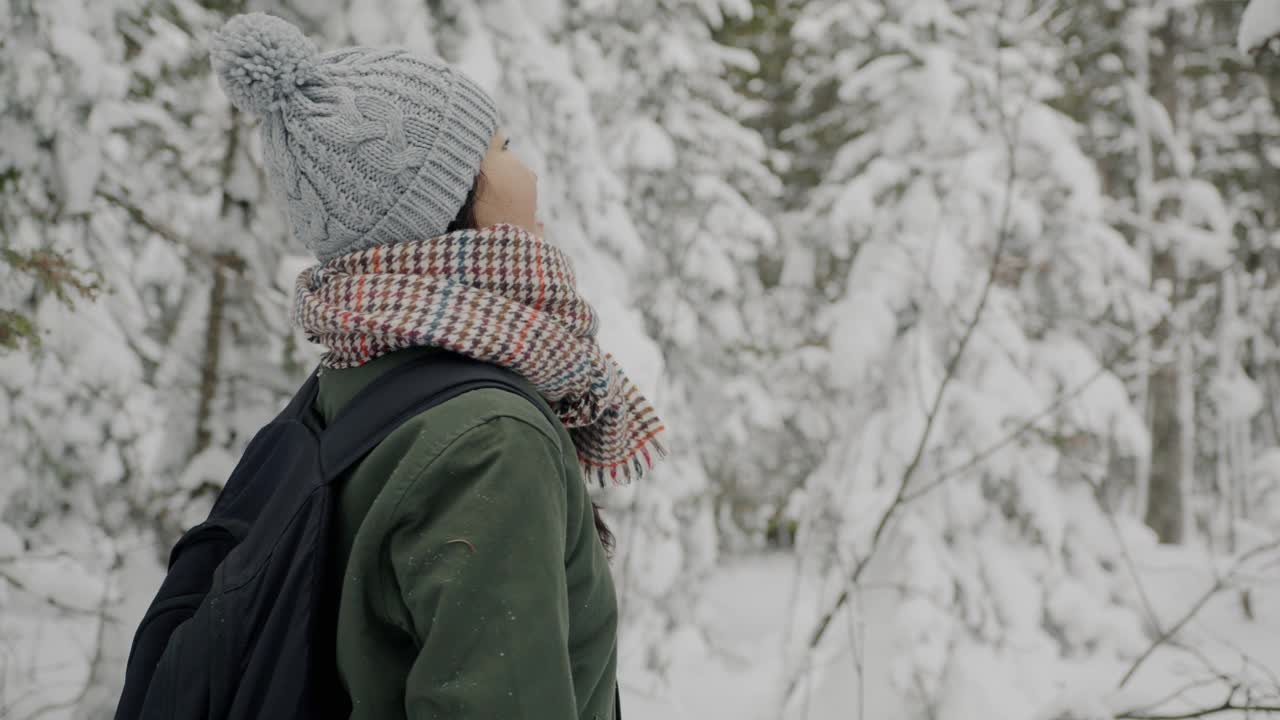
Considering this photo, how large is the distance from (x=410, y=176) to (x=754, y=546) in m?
17.0

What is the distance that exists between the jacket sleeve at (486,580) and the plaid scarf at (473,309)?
0.61 ft

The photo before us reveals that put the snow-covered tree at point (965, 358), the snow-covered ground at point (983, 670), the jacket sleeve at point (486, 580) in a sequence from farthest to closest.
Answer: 1. the snow-covered tree at point (965, 358)
2. the snow-covered ground at point (983, 670)
3. the jacket sleeve at point (486, 580)

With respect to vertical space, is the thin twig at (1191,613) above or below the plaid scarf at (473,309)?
below

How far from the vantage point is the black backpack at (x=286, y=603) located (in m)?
1.16

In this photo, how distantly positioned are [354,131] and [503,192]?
0.89 feet

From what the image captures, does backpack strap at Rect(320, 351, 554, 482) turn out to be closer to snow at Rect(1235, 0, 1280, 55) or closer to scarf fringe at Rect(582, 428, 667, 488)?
scarf fringe at Rect(582, 428, 667, 488)

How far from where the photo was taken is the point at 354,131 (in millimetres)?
1357

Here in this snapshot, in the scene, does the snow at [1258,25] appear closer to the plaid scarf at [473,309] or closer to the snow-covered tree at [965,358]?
the plaid scarf at [473,309]

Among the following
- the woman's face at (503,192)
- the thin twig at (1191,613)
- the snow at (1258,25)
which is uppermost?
the snow at (1258,25)

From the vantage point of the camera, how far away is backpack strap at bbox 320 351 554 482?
1.22m

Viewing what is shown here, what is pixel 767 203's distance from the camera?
14.2m

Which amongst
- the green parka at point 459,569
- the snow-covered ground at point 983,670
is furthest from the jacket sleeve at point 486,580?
the snow-covered ground at point 983,670

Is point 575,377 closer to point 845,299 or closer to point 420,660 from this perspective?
point 420,660

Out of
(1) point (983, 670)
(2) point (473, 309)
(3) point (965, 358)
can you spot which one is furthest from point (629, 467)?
(3) point (965, 358)
